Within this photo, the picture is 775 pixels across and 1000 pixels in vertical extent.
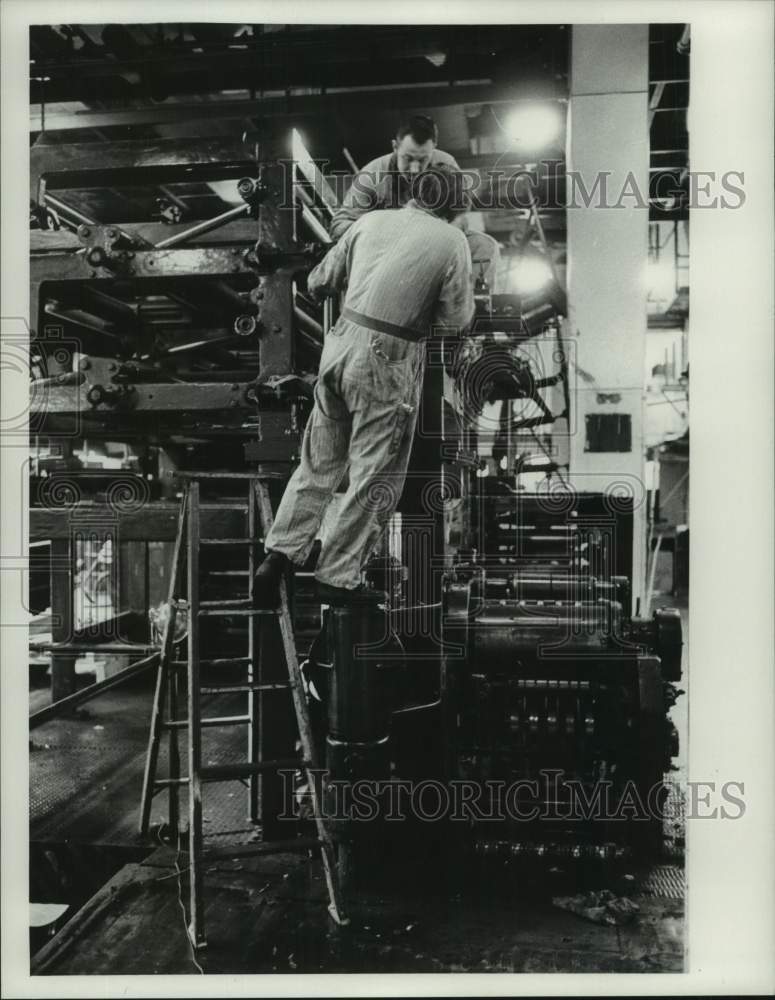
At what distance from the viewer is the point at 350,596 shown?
9.69 feet

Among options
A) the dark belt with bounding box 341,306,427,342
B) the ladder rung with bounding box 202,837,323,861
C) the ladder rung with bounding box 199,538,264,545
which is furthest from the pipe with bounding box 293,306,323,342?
the ladder rung with bounding box 202,837,323,861

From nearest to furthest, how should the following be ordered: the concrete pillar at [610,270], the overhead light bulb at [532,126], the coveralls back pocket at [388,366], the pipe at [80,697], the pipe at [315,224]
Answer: the coveralls back pocket at [388,366]
the pipe at [315,224]
the pipe at [80,697]
the concrete pillar at [610,270]
the overhead light bulb at [532,126]

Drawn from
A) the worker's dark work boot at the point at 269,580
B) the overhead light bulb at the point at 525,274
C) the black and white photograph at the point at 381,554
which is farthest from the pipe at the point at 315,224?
the overhead light bulb at the point at 525,274

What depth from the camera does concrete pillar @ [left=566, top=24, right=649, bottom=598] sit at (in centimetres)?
543

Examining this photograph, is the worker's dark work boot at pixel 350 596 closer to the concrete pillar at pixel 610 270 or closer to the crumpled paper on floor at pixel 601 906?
the crumpled paper on floor at pixel 601 906

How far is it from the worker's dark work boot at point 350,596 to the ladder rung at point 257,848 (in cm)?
87

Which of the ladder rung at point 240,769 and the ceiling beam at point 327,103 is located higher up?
the ceiling beam at point 327,103

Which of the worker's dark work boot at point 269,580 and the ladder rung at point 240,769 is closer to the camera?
the ladder rung at point 240,769

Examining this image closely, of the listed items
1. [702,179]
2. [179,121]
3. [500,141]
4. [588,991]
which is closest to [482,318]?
[702,179]

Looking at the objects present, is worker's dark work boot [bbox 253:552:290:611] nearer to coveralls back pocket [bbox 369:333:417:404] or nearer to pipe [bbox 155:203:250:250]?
coveralls back pocket [bbox 369:333:417:404]

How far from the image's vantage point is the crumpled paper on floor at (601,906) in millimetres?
2826

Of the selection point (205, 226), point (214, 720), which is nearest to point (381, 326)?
point (205, 226)

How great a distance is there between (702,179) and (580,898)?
269 cm

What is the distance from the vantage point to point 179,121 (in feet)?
18.3
